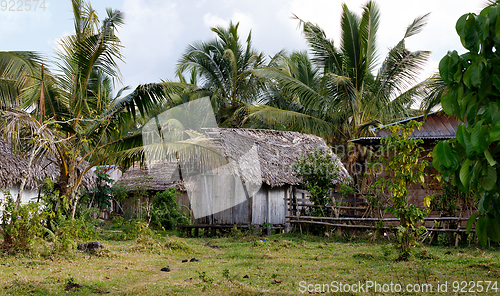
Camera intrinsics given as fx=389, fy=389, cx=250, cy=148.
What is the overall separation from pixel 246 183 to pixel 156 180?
485cm

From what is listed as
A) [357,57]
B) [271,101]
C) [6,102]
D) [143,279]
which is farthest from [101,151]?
[271,101]

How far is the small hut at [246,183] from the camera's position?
12.4 meters

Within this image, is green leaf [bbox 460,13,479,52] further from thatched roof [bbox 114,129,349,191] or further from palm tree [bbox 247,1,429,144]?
palm tree [bbox 247,1,429,144]

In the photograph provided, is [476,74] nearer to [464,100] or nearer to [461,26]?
[464,100]

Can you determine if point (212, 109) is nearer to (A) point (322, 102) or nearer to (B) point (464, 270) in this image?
(A) point (322, 102)

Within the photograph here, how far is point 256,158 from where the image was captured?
12930 millimetres

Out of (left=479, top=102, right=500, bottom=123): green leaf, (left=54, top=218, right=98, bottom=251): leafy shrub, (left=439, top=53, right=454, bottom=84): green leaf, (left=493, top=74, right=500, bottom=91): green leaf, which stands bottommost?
(left=54, top=218, right=98, bottom=251): leafy shrub

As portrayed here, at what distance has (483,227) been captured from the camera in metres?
1.73

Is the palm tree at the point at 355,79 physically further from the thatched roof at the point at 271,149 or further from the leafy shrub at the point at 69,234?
the leafy shrub at the point at 69,234

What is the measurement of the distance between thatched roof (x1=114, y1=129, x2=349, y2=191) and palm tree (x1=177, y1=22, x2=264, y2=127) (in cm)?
437

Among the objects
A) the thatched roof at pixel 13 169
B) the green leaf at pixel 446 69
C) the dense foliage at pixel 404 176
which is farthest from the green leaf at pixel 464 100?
the thatched roof at pixel 13 169

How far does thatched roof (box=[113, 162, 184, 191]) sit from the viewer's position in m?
15.2

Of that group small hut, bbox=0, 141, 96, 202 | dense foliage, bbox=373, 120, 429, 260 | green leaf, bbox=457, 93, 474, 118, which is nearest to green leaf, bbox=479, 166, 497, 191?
green leaf, bbox=457, 93, 474, 118

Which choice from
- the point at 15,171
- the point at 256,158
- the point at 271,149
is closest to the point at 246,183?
the point at 256,158
